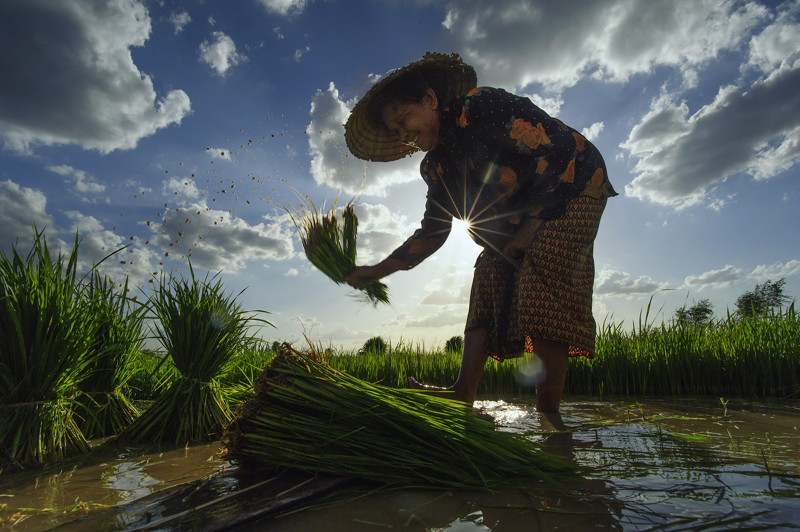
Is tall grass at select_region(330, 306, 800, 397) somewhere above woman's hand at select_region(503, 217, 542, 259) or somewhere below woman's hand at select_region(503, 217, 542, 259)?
below

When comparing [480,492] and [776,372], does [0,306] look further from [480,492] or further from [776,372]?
[776,372]

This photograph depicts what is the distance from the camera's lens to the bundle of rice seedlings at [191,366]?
8.14ft

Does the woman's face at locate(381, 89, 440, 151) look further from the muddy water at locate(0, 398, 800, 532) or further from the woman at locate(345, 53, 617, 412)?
the muddy water at locate(0, 398, 800, 532)

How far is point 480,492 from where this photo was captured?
4.73 feet

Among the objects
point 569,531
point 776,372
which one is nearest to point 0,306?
point 569,531

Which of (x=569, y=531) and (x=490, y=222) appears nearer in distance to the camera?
(x=569, y=531)

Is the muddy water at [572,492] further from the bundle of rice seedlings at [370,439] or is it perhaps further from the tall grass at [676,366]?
the tall grass at [676,366]

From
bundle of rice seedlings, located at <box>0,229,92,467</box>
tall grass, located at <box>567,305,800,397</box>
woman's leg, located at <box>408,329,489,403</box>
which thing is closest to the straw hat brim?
woman's leg, located at <box>408,329,489,403</box>

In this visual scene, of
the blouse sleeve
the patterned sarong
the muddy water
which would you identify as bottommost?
the muddy water

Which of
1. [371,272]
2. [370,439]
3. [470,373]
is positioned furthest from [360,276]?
[370,439]

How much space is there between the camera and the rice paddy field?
1.27m

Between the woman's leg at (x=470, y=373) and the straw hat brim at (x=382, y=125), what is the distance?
4.67ft

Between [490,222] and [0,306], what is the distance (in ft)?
8.51

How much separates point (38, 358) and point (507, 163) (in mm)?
2615
